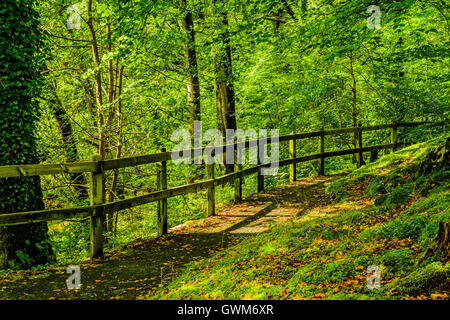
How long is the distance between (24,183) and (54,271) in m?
1.79

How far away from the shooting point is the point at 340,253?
396 centimetres

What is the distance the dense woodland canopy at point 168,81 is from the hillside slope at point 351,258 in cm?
323

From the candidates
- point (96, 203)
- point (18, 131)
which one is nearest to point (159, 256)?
point (96, 203)

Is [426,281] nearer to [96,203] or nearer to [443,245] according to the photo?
[443,245]

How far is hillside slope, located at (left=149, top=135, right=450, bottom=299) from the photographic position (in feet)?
9.75

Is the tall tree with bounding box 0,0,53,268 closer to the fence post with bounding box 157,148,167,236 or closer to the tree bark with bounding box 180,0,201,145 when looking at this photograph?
the fence post with bounding box 157,148,167,236

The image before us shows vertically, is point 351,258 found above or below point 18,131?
below

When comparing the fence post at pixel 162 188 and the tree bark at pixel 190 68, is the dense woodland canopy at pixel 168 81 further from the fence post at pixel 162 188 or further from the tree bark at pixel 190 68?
the fence post at pixel 162 188

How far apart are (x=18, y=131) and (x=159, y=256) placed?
326 cm

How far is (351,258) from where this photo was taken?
3672 mm

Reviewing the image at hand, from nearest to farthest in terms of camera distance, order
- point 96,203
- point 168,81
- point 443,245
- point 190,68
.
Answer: point 443,245, point 96,203, point 190,68, point 168,81

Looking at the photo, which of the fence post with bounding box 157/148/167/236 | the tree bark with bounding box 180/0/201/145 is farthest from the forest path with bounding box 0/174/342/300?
the tree bark with bounding box 180/0/201/145

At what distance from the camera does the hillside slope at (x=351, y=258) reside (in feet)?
9.75
